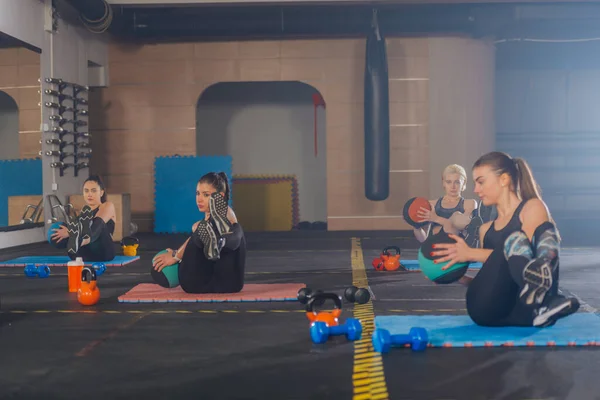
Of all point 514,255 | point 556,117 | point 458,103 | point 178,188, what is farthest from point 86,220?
point 556,117

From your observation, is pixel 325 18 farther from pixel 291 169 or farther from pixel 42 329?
pixel 42 329

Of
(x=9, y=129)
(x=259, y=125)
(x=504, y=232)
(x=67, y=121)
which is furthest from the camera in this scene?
(x=259, y=125)

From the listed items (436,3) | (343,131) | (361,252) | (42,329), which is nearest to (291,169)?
(343,131)

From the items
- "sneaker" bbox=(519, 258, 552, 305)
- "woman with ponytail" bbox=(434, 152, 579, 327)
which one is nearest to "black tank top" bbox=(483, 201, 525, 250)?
"woman with ponytail" bbox=(434, 152, 579, 327)

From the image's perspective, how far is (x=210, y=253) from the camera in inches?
220

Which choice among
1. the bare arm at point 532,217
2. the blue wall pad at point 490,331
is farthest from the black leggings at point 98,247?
the bare arm at point 532,217

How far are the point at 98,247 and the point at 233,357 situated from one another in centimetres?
453

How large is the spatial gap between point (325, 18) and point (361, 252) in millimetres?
4756

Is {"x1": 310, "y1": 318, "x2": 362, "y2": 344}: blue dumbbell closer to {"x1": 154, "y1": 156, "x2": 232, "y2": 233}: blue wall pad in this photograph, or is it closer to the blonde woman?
the blonde woman

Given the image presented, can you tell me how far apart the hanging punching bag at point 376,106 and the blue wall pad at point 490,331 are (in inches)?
303

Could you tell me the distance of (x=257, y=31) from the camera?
12.4 metres

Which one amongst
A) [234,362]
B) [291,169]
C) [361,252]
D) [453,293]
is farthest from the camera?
[291,169]

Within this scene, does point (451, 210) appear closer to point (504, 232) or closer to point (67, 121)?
point (504, 232)

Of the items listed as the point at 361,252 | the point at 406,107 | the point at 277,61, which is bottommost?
the point at 361,252
